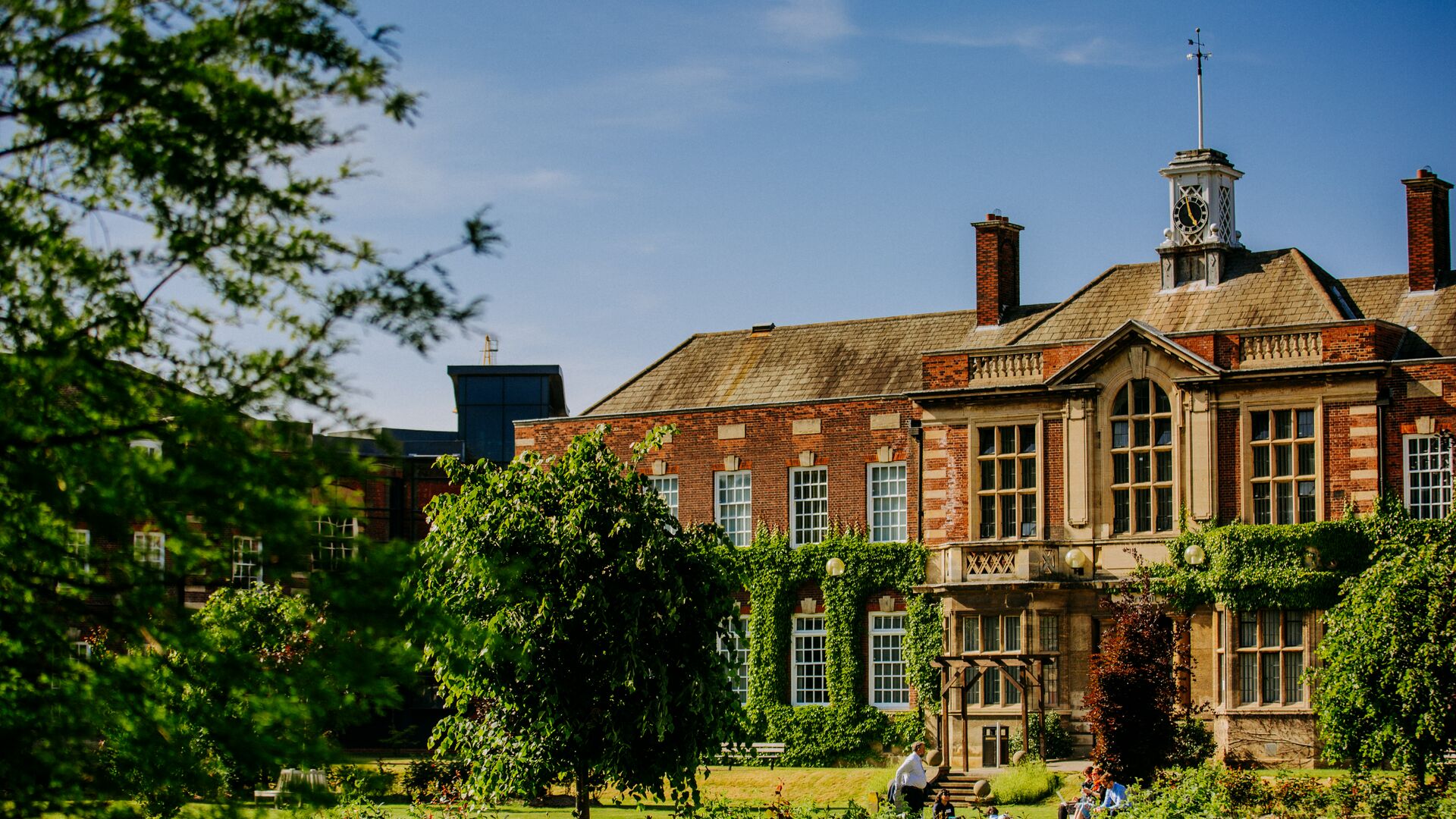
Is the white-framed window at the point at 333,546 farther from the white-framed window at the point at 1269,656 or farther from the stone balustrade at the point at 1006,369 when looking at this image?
the stone balustrade at the point at 1006,369

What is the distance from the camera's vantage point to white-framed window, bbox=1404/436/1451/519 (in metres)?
37.2

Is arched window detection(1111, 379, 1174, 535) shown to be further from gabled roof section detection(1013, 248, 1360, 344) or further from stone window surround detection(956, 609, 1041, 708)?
stone window surround detection(956, 609, 1041, 708)

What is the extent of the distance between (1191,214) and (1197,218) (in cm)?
15

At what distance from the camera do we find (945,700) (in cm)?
4109

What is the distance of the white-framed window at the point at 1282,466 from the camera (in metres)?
38.4

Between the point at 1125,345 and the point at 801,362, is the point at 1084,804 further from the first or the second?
the point at 801,362

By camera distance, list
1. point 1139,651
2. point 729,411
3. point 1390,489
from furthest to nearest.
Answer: point 729,411 → point 1390,489 → point 1139,651

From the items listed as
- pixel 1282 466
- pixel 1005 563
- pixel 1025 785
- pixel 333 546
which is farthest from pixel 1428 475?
pixel 333 546

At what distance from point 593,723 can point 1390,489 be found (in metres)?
18.2

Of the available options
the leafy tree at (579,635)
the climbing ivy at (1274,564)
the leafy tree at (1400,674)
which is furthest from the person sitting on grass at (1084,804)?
the climbing ivy at (1274,564)

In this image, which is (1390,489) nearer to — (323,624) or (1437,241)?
(1437,241)

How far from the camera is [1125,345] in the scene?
132 ft

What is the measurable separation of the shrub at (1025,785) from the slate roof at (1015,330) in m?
9.04

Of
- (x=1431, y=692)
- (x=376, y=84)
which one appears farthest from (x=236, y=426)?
(x=1431, y=692)
